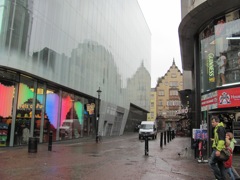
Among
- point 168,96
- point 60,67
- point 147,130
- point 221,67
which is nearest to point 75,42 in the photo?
point 60,67

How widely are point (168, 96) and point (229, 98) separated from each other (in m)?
85.3

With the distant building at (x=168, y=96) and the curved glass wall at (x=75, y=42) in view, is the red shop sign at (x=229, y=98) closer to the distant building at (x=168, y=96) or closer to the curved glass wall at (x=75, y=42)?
the curved glass wall at (x=75, y=42)

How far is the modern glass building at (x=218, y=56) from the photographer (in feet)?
48.6

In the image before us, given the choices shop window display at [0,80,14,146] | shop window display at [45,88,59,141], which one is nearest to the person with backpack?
shop window display at [0,80,14,146]

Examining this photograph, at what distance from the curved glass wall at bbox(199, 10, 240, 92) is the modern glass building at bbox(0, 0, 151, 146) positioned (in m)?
12.6

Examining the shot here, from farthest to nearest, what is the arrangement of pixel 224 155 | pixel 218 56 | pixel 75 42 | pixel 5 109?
pixel 75 42, pixel 5 109, pixel 218 56, pixel 224 155

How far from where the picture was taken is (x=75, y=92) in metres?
30.9

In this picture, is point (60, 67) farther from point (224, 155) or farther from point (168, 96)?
point (168, 96)

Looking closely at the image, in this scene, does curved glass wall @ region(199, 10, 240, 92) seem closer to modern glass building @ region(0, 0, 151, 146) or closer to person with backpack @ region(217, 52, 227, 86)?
person with backpack @ region(217, 52, 227, 86)

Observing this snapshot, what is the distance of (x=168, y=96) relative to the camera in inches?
3903

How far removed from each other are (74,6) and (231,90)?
1932cm

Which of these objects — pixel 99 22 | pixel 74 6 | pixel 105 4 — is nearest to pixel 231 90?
pixel 74 6

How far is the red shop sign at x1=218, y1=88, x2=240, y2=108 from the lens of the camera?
47.2ft

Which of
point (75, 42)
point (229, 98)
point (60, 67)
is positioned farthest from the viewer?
point (75, 42)
